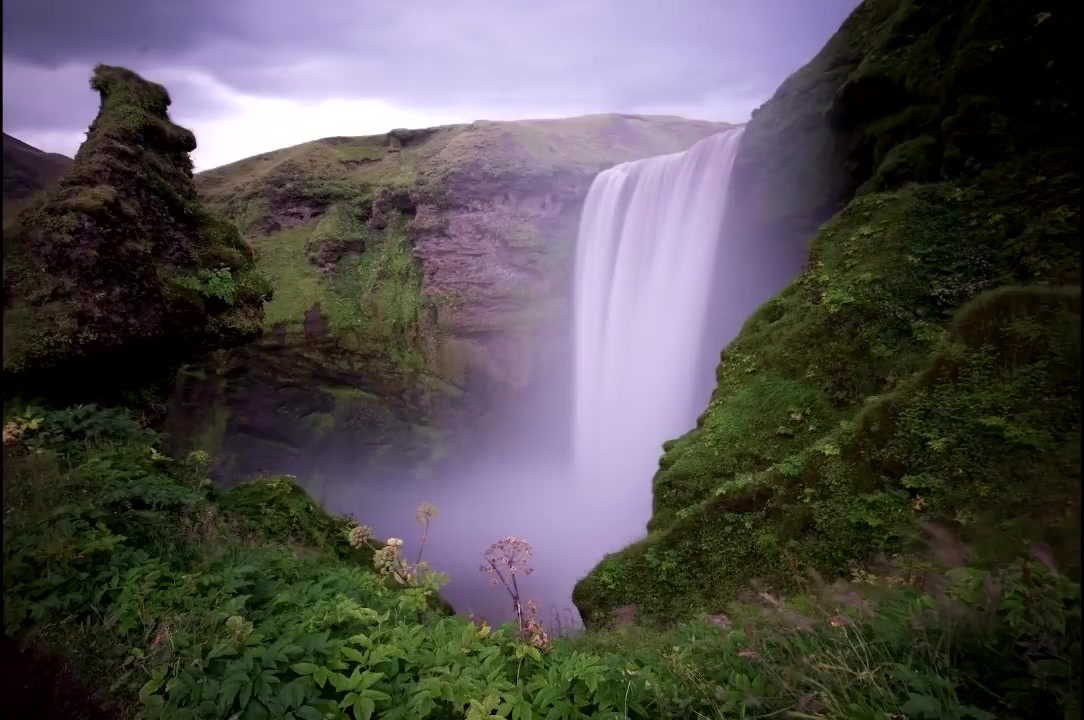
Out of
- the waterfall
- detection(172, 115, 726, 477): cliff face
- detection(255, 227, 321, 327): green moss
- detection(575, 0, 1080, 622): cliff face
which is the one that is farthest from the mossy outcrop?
detection(172, 115, 726, 477): cliff face

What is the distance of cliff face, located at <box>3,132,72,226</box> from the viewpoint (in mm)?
2125

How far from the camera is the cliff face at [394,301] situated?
22906mm

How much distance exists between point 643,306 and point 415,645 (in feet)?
55.3

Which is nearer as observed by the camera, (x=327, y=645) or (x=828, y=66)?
(x=327, y=645)

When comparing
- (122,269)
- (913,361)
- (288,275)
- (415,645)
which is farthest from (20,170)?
(288,275)

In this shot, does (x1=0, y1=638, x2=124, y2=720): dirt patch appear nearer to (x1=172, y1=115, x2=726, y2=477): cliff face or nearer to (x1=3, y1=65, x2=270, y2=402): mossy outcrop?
(x1=3, y1=65, x2=270, y2=402): mossy outcrop

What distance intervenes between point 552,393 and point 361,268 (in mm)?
11051

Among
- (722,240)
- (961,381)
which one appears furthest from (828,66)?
(961,381)

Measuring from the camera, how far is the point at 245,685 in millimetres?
2234

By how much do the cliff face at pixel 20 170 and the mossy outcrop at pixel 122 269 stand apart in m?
2.76

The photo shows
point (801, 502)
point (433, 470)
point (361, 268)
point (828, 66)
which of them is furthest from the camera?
point (361, 268)

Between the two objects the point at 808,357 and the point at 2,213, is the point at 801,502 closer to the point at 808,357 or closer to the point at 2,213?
the point at 808,357

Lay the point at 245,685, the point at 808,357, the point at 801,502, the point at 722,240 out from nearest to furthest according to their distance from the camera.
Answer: the point at 245,685
the point at 801,502
the point at 808,357
the point at 722,240

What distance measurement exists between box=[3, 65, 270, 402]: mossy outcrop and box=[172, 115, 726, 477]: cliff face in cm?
1507
